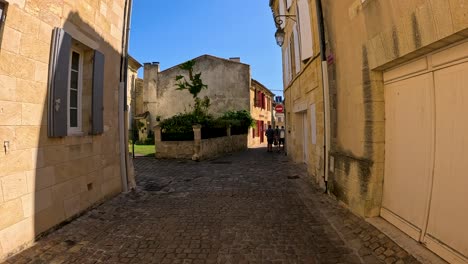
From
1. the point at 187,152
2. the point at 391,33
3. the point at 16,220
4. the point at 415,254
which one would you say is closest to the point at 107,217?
the point at 16,220

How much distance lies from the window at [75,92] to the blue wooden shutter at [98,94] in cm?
22

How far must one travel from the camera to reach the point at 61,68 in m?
4.32

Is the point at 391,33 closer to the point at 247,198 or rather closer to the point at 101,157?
the point at 247,198

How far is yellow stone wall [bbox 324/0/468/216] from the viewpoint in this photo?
2965 mm

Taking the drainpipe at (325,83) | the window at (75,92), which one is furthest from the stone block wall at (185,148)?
the window at (75,92)

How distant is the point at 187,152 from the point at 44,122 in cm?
983

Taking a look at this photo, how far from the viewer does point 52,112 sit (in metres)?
4.13

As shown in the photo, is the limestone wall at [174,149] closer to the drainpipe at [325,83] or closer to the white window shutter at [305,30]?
the white window shutter at [305,30]

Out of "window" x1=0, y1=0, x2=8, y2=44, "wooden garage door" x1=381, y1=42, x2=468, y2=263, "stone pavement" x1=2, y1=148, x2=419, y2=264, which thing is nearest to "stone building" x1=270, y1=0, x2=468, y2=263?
"wooden garage door" x1=381, y1=42, x2=468, y2=263

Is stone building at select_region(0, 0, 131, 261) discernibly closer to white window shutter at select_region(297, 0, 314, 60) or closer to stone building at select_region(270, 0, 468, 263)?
stone building at select_region(270, 0, 468, 263)

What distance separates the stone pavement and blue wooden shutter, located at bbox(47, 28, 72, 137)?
4.64ft

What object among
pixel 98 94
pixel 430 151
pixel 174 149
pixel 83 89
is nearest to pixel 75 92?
pixel 83 89

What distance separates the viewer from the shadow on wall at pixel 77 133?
13.4 feet

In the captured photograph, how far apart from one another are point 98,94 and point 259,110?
22840 millimetres
